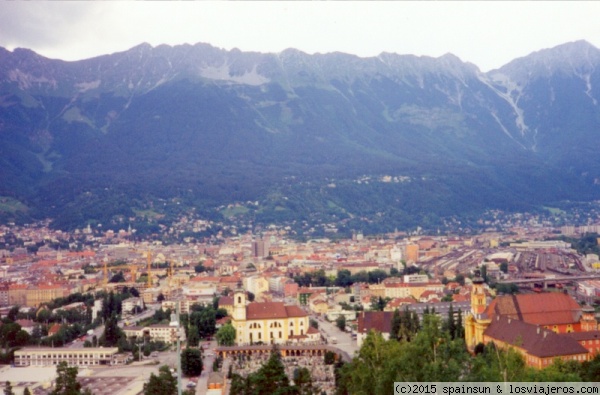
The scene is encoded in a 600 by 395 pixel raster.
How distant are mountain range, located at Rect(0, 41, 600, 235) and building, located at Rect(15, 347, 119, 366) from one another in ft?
200

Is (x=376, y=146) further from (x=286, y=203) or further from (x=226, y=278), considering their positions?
(x=226, y=278)

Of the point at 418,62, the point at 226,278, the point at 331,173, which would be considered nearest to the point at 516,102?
the point at 418,62

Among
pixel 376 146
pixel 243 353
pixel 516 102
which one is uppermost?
pixel 516 102

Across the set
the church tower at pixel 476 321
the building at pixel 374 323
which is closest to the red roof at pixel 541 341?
the church tower at pixel 476 321

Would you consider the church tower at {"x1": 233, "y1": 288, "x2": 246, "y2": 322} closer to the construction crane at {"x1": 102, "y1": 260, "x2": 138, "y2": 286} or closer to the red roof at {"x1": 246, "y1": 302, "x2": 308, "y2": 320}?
the red roof at {"x1": 246, "y1": 302, "x2": 308, "y2": 320}

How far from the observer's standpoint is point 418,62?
552 ft

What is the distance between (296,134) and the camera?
128125 millimetres

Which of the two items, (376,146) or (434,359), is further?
(376,146)

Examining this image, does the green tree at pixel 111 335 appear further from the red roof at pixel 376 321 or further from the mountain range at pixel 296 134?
the mountain range at pixel 296 134

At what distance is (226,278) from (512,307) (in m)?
25.3

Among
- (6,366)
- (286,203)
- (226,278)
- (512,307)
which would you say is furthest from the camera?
(286,203)

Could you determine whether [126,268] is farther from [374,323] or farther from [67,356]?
[374,323]

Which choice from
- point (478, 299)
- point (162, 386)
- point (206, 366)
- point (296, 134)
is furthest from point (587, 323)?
point (296, 134)

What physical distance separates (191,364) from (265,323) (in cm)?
684
